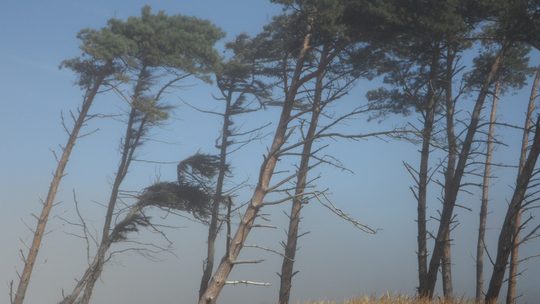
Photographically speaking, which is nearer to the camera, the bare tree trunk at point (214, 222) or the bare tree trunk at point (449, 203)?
the bare tree trunk at point (449, 203)

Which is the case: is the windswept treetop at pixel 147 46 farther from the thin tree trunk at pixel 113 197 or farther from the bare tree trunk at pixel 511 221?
the bare tree trunk at pixel 511 221

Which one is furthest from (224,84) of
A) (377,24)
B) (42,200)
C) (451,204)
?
(451,204)

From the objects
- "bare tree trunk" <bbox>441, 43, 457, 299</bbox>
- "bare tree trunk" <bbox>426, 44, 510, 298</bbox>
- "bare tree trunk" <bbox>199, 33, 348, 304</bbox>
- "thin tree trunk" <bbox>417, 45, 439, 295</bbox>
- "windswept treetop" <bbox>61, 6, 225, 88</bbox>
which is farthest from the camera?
"windswept treetop" <bbox>61, 6, 225, 88</bbox>

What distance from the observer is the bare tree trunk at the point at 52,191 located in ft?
35.3

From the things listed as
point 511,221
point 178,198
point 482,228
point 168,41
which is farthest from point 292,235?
point 482,228

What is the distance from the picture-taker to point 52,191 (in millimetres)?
11422

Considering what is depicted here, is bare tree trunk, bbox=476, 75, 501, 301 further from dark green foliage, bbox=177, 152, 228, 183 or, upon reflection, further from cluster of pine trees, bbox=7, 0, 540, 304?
dark green foliage, bbox=177, 152, 228, 183

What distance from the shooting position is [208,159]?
1381 centimetres

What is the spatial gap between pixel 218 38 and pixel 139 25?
9.84ft

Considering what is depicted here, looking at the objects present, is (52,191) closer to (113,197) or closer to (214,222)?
(113,197)

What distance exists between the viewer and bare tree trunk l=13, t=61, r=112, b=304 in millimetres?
10750

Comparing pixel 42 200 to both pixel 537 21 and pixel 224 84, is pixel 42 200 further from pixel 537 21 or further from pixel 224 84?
pixel 537 21

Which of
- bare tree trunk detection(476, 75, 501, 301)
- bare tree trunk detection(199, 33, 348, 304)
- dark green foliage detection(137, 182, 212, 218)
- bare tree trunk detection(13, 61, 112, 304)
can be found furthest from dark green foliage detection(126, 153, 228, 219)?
bare tree trunk detection(476, 75, 501, 301)

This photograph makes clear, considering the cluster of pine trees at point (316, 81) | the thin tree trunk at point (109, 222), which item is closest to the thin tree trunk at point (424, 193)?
the cluster of pine trees at point (316, 81)
